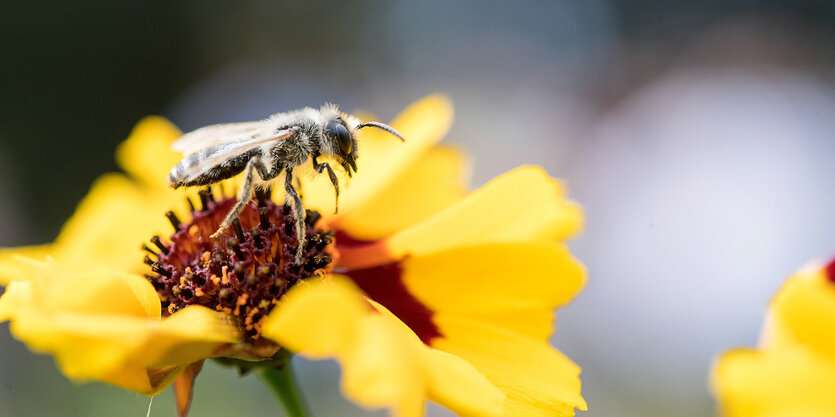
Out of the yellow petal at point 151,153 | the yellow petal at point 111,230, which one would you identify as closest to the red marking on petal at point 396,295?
the yellow petal at point 111,230

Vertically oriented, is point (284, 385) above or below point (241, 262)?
below

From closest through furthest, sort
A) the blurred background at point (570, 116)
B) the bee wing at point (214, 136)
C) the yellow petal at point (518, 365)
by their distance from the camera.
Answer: the yellow petal at point (518, 365) < the bee wing at point (214, 136) < the blurred background at point (570, 116)

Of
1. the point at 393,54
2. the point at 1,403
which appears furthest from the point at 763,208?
the point at 393,54

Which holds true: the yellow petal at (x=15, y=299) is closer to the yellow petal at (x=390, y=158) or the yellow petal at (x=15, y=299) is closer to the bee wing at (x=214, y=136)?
the bee wing at (x=214, y=136)

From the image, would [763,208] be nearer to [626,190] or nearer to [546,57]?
[626,190]

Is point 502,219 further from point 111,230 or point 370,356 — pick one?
point 111,230

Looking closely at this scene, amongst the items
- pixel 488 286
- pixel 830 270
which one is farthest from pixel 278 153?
pixel 830 270
